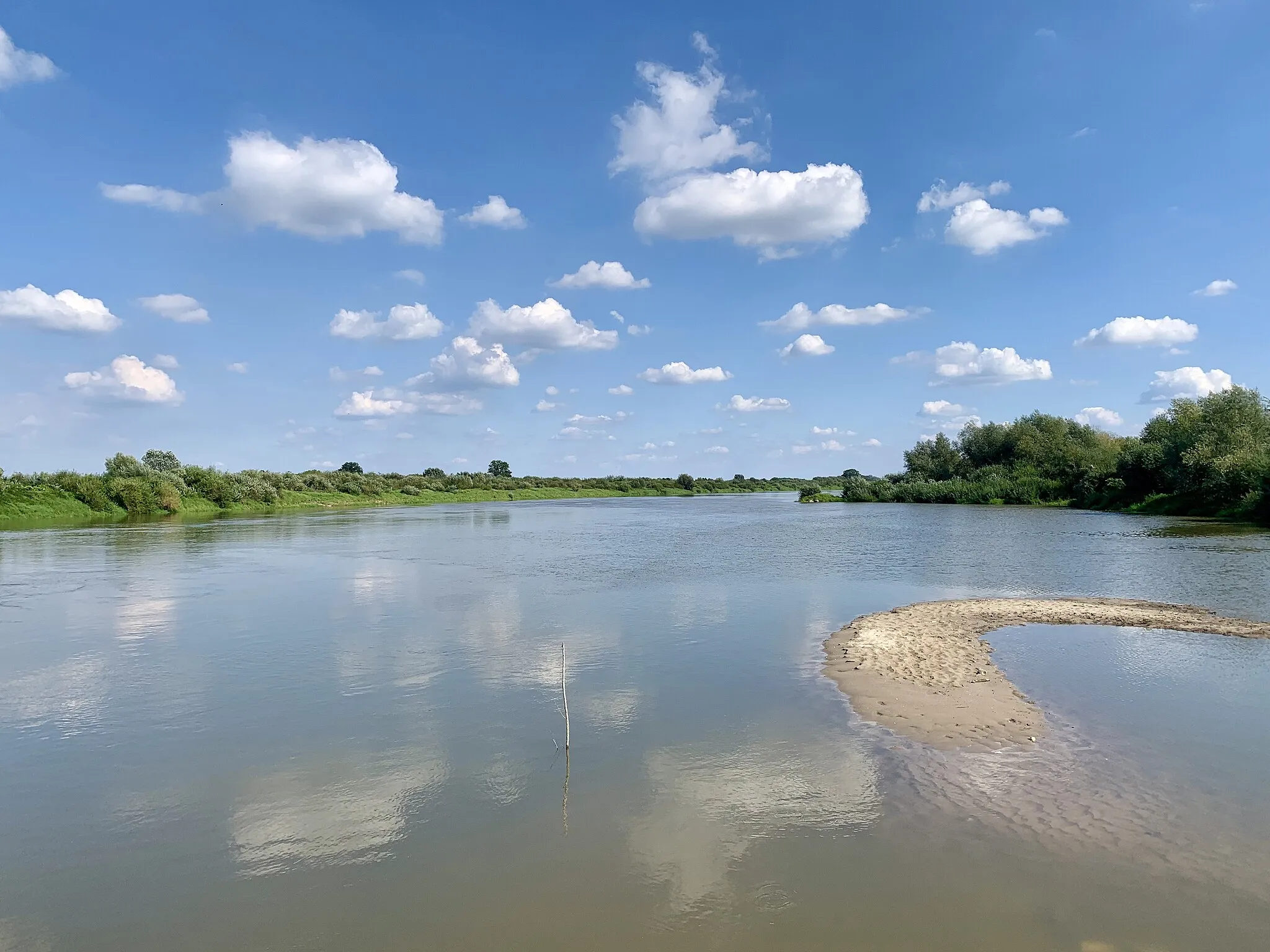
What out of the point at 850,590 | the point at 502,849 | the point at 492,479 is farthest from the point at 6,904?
the point at 492,479

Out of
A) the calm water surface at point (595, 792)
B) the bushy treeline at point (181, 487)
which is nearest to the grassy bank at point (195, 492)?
the bushy treeline at point (181, 487)

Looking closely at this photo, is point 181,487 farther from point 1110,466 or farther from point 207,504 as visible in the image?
point 1110,466

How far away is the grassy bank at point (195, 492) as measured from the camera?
173ft

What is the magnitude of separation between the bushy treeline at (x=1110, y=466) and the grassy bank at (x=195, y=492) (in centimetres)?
5943

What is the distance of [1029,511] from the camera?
59.3m

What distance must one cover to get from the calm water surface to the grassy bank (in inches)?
1814

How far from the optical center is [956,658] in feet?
38.5

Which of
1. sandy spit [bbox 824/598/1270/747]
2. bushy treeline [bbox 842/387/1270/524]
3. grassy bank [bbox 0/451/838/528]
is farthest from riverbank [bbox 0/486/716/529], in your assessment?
bushy treeline [bbox 842/387/1270/524]

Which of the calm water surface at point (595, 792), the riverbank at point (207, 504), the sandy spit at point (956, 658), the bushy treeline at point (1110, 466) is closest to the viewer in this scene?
the calm water surface at point (595, 792)

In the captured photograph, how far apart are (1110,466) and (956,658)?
66.6 metres

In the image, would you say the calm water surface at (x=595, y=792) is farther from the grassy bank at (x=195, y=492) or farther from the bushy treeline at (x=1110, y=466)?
the grassy bank at (x=195, y=492)

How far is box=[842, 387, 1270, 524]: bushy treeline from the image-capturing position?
44.5 metres

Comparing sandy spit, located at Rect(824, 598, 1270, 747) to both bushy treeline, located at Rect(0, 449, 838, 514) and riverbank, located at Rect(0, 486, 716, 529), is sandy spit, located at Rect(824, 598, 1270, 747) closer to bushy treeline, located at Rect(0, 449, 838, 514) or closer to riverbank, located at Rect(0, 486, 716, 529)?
riverbank, located at Rect(0, 486, 716, 529)

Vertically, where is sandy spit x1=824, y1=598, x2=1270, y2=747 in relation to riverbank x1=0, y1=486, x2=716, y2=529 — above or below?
below
